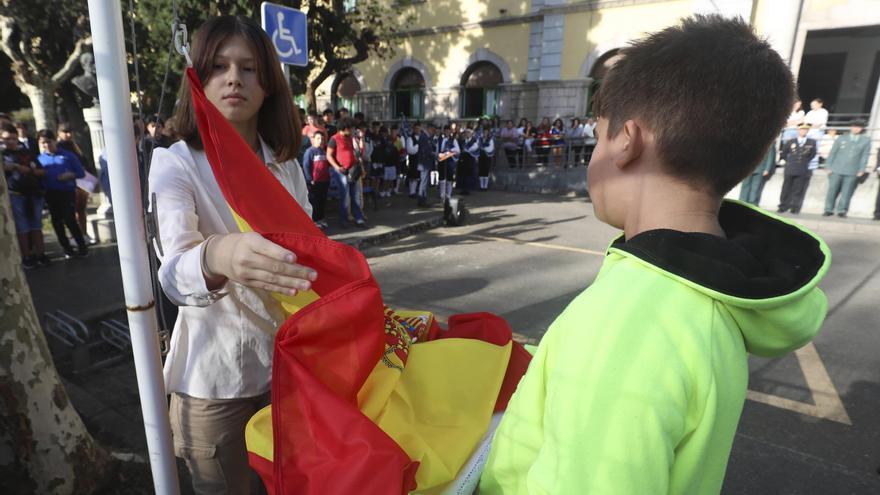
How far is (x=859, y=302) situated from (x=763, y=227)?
5866 millimetres

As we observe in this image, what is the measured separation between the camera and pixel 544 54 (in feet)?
63.2

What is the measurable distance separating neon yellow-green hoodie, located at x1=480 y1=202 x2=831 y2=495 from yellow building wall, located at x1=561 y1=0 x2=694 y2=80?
1779cm

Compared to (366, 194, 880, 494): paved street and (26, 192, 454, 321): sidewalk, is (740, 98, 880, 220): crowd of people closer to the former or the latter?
(366, 194, 880, 494): paved street

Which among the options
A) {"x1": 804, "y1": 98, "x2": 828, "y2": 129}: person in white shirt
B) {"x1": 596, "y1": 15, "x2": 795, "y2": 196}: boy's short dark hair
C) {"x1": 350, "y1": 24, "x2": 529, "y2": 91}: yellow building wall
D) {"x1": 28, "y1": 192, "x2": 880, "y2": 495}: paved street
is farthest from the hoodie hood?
{"x1": 350, "y1": 24, "x2": 529, "y2": 91}: yellow building wall

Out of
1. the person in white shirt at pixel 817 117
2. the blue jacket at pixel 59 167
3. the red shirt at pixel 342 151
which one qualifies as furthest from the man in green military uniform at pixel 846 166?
the blue jacket at pixel 59 167

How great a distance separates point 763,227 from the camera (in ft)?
3.36

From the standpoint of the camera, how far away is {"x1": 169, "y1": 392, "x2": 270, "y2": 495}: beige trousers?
1.51 meters

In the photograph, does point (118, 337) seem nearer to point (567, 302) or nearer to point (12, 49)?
point (567, 302)

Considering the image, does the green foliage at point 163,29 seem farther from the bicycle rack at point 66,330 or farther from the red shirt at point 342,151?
the bicycle rack at point 66,330

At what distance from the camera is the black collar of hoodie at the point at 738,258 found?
0.78 metres

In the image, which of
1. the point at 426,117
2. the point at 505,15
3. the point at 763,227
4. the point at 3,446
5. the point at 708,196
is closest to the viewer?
the point at 708,196

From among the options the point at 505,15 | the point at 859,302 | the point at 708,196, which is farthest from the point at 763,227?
the point at 505,15

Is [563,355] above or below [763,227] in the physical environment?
below

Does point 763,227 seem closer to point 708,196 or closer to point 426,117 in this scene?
point 708,196
